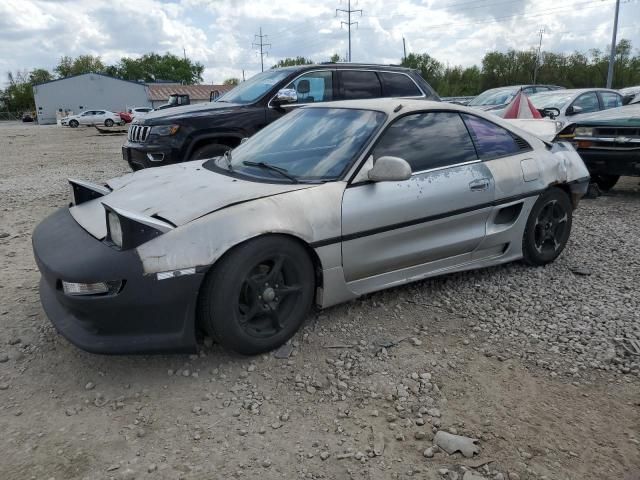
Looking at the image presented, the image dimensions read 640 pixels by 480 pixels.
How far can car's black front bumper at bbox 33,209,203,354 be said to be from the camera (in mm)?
2596

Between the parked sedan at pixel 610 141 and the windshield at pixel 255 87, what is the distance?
13.6ft

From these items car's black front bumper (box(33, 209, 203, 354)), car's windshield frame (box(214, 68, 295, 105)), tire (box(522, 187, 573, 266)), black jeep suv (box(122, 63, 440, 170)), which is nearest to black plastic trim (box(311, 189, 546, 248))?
tire (box(522, 187, 573, 266))

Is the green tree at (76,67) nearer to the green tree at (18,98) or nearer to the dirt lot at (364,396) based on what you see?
the green tree at (18,98)

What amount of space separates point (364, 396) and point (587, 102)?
381 inches

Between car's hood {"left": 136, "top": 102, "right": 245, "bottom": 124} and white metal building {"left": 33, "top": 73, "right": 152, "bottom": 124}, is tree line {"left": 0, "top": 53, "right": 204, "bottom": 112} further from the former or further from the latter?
car's hood {"left": 136, "top": 102, "right": 245, "bottom": 124}

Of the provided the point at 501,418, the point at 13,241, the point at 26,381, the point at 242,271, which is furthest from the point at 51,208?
the point at 501,418

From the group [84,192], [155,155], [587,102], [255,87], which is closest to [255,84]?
[255,87]

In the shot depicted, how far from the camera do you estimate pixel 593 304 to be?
12.2ft

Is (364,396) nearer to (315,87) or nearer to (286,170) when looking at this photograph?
(286,170)

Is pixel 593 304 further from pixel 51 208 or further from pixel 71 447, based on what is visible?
pixel 51 208

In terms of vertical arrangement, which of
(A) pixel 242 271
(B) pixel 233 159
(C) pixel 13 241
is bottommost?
(C) pixel 13 241

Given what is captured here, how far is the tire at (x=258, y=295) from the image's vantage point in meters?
2.75

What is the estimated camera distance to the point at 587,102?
33.4ft

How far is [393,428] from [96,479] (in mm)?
1312
